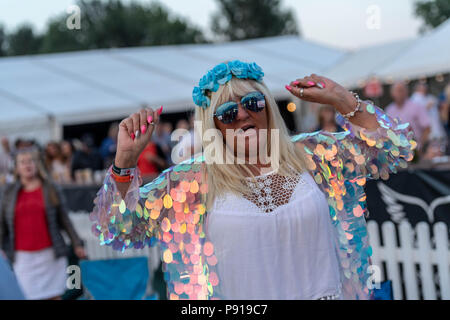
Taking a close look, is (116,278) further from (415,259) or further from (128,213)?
(415,259)

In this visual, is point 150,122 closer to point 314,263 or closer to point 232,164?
point 232,164

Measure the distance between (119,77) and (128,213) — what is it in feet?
40.8

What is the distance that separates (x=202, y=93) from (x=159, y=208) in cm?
48

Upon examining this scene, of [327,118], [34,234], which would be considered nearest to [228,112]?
[34,234]

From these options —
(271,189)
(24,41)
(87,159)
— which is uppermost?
(24,41)

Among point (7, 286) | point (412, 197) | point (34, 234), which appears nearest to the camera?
point (7, 286)

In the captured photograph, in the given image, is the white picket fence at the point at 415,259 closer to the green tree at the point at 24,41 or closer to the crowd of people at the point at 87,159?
the crowd of people at the point at 87,159

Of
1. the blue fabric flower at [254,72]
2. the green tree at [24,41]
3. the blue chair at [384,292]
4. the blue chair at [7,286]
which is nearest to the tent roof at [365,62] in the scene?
the blue chair at [384,292]

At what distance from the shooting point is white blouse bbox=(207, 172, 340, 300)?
1927mm

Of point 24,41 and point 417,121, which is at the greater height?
point 24,41

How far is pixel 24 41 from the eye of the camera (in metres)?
61.9

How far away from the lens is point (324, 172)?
2.13 m

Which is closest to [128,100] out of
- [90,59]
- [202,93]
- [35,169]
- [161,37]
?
[90,59]

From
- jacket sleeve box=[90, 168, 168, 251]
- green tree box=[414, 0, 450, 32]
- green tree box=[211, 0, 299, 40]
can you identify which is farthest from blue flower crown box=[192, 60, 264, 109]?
green tree box=[211, 0, 299, 40]
